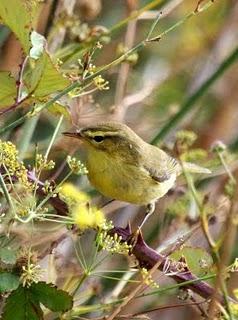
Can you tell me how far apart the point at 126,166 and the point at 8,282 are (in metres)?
0.99

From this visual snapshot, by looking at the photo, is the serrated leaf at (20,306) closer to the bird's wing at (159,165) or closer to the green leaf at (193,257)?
the green leaf at (193,257)

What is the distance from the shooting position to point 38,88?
1.48 metres

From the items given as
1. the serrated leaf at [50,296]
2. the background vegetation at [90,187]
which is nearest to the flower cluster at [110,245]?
the background vegetation at [90,187]

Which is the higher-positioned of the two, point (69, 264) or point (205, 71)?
point (205, 71)

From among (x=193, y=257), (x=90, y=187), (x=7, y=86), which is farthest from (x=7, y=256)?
(x=90, y=187)

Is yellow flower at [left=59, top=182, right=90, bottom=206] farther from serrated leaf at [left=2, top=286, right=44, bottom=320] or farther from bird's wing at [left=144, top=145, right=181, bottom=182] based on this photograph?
bird's wing at [left=144, top=145, right=181, bottom=182]

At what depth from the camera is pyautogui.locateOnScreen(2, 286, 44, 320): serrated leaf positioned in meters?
1.56

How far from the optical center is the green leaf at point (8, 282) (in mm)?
1506

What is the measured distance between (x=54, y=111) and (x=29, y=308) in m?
0.40

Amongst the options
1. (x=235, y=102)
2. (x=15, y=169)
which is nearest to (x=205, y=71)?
(x=235, y=102)

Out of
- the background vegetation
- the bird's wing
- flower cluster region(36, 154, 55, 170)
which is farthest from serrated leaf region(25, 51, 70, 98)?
the bird's wing

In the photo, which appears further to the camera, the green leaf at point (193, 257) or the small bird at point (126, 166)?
the small bird at point (126, 166)

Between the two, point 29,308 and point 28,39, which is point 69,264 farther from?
point 28,39

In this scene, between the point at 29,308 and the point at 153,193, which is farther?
the point at 153,193
